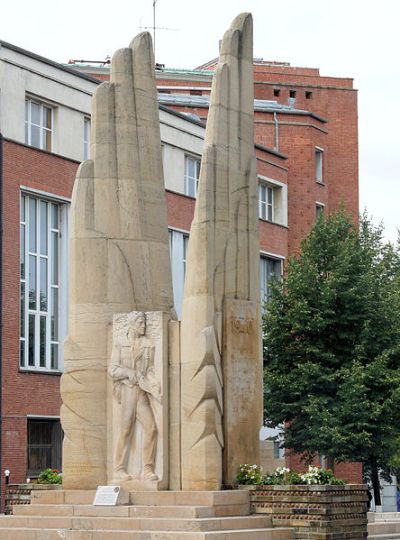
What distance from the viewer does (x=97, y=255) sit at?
3036 centimetres

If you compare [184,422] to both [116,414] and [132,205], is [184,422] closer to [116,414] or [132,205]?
[116,414]

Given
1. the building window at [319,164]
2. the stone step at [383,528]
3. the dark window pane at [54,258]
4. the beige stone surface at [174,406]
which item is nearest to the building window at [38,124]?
the dark window pane at [54,258]

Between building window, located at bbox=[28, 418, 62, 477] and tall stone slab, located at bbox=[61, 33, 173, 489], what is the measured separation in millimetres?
19484

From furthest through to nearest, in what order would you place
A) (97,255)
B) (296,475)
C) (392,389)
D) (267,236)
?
1. (267,236)
2. (392,389)
3. (97,255)
4. (296,475)

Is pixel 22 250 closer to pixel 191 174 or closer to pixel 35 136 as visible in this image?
pixel 35 136

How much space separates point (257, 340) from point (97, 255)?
12.8ft

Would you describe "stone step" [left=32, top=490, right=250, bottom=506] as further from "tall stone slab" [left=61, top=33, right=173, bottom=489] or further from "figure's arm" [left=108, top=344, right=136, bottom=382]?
"figure's arm" [left=108, top=344, right=136, bottom=382]

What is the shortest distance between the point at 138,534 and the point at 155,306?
594 centimetres

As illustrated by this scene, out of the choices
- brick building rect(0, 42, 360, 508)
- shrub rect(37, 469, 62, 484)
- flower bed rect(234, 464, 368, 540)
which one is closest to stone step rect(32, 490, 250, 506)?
flower bed rect(234, 464, 368, 540)

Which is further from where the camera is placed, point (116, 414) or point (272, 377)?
point (272, 377)

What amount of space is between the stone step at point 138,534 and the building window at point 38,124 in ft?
77.6

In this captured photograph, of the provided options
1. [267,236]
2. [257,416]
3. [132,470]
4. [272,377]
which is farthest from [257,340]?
[267,236]

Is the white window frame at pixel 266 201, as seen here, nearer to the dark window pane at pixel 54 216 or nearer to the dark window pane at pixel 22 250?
the dark window pane at pixel 54 216

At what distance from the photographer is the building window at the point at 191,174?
58969mm
